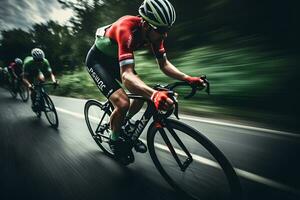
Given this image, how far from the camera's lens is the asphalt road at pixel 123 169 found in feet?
9.59

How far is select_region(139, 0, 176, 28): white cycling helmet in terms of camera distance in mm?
2727

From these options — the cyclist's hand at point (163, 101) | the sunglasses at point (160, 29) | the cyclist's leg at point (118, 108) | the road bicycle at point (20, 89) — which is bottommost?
the road bicycle at point (20, 89)

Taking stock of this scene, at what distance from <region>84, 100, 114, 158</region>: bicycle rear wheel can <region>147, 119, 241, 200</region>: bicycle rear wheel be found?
1106 mm

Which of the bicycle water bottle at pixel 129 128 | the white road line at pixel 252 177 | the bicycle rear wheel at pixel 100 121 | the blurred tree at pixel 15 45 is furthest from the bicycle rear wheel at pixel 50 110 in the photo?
the blurred tree at pixel 15 45

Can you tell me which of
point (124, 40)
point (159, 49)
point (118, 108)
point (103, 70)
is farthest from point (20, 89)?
point (124, 40)

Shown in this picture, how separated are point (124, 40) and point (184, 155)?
140 cm

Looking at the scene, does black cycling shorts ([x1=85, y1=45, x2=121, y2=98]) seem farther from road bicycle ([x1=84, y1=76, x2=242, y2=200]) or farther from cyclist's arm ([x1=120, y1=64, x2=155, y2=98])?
cyclist's arm ([x1=120, y1=64, x2=155, y2=98])

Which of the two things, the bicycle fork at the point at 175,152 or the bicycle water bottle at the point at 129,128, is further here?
the bicycle water bottle at the point at 129,128

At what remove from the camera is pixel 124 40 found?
2.88m

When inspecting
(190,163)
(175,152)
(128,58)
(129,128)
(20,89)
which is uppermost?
(128,58)

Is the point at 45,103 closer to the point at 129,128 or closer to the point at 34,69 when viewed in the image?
the point at 34,69

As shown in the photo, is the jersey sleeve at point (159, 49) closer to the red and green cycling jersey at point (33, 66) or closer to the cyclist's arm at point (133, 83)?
the cyclist's arm at point (133, 83)

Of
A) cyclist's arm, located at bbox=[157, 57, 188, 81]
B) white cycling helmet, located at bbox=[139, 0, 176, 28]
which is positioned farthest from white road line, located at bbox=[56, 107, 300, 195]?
white cycling helmet, located at bbox=[139, 0, 176, 28]

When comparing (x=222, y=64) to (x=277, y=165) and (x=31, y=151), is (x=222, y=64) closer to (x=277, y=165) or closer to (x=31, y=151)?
(x=277, y=165)
